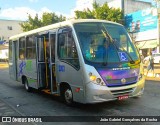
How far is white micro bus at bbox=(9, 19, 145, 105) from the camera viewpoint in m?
7.79

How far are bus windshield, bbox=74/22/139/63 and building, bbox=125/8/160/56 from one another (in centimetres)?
2566

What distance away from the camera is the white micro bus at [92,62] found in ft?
25.6

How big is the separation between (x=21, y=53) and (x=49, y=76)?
3198 mm

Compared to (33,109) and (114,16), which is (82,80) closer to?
(33,109)

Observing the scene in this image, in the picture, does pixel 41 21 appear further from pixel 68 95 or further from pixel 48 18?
pixel 68 95

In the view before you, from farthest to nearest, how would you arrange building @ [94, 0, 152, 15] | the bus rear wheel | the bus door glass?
building @ [94, 0, 152, 15] → the bus rear wheel → the bus door glass

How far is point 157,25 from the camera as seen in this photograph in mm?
33688

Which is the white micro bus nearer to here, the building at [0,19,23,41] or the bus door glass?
the bus door glass

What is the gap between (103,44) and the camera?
8.27 m

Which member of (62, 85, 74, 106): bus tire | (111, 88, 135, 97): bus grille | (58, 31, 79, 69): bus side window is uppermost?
(58, 31, 79, 69): bus side window

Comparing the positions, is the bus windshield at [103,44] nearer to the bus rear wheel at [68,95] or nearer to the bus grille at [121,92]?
the bus grille at [121,92]

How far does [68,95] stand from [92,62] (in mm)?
1582

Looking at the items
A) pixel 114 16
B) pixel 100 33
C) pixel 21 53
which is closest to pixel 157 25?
pixel 114 16

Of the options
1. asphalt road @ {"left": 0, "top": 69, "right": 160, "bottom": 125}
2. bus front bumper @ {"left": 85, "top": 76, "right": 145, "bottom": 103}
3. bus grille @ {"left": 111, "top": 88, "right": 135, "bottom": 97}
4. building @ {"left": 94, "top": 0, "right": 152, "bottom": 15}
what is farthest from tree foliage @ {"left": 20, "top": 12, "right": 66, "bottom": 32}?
bus front bumper @ {"left": 85, "top": 76, "right": 145, "bottom": 103}
